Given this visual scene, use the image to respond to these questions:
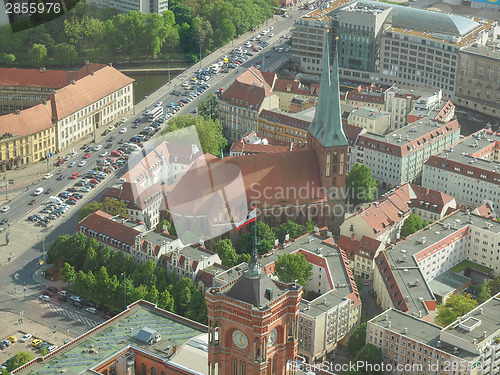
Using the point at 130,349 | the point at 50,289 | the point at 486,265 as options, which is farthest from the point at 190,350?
the point at 486,265

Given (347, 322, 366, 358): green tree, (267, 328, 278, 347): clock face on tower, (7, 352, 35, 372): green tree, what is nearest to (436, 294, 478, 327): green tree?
(347, 322, 366, 358): green tree

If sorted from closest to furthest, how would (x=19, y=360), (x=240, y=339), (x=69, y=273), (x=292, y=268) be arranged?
1. (x=240, y=339)
2. (x=19, y=360)
3. (x=292, y=268)
4. (x=69, y=273)

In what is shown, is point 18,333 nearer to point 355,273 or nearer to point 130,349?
point 130,349

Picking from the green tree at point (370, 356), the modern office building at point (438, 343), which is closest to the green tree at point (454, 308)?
the modern office building at point (438, 343)

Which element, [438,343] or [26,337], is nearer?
[438,343]

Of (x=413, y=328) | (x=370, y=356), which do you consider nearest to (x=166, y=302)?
(x=370, y=356)

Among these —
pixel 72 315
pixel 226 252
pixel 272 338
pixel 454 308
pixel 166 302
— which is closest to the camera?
pixel 272 338

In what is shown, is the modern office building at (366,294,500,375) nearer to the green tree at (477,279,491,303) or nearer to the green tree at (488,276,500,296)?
the green tree at (477,279,491,303)

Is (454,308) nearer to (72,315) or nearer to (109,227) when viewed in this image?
(109,227)
